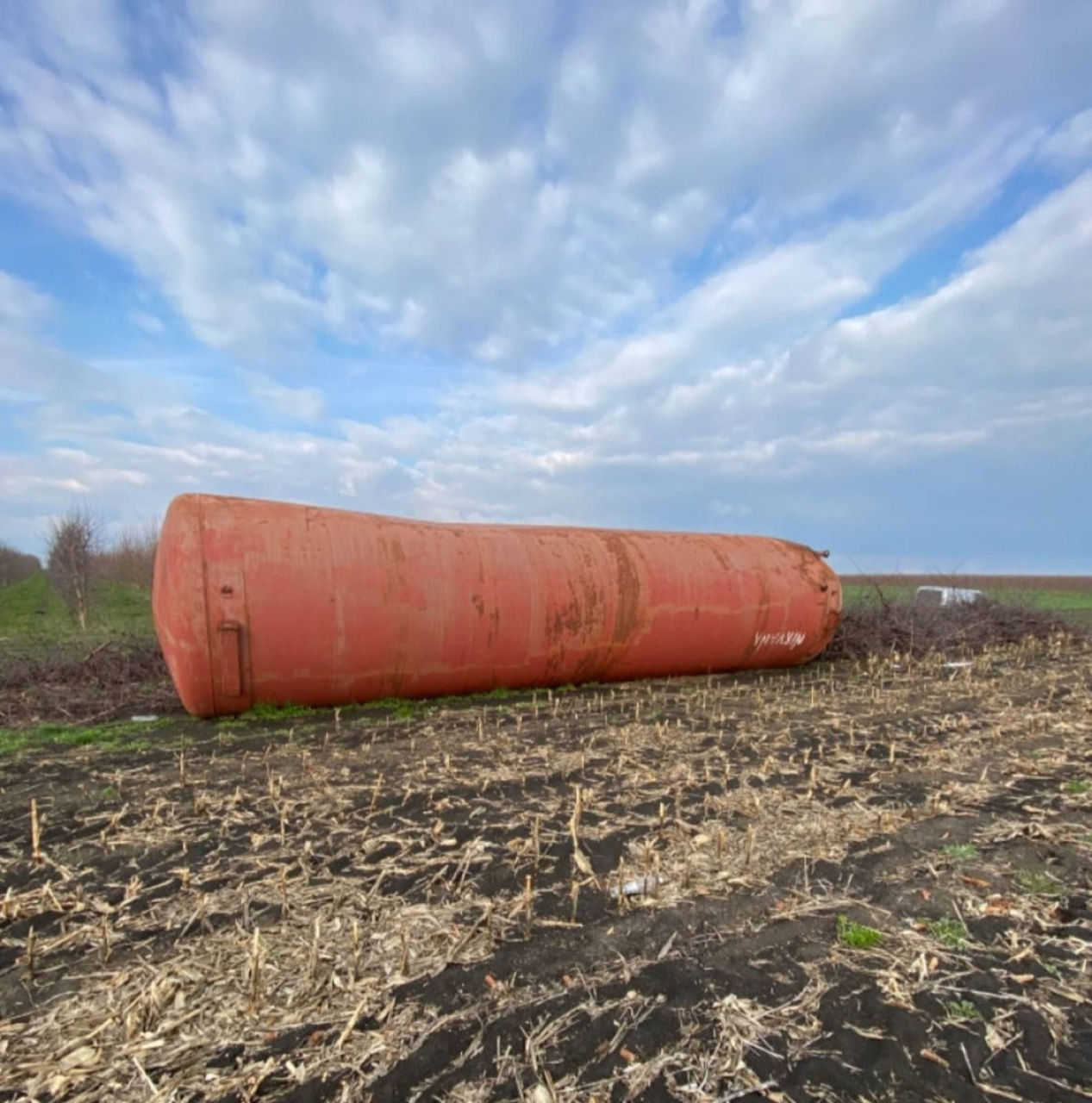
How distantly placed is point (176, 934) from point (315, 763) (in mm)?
2251

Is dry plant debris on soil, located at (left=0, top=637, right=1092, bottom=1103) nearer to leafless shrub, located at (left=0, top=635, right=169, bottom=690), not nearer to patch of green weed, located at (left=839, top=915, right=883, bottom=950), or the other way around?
patch of green weed, located at (left=839, top=915, right=883, bottom=950)

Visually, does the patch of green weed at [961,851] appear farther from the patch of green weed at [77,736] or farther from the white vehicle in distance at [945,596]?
the white vehicle in distance at [945,596]

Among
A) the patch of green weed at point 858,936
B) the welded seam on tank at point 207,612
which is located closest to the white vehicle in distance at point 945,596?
the patch of green weed at point 858,936

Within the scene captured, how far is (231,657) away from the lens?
19.9ft

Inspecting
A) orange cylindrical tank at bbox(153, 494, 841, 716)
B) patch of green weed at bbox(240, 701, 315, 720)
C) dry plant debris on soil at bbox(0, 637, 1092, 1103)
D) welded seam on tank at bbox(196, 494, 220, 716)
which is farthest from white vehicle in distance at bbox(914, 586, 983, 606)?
welded seam on tank at bbox(196, 494, 220, 716)

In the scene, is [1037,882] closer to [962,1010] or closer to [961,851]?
[961,851]

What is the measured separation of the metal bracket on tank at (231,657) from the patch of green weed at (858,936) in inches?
202

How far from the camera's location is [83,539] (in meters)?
19.5

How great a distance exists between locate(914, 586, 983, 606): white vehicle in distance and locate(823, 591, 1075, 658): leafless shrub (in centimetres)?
14

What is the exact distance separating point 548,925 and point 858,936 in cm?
118

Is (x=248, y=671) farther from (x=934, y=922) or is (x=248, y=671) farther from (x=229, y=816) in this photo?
(x=934, y=922)

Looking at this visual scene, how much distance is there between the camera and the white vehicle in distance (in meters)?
13.9

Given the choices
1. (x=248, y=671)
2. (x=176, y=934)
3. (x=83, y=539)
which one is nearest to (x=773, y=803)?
(x=176, y=934)

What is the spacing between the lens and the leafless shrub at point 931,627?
1115 cm
